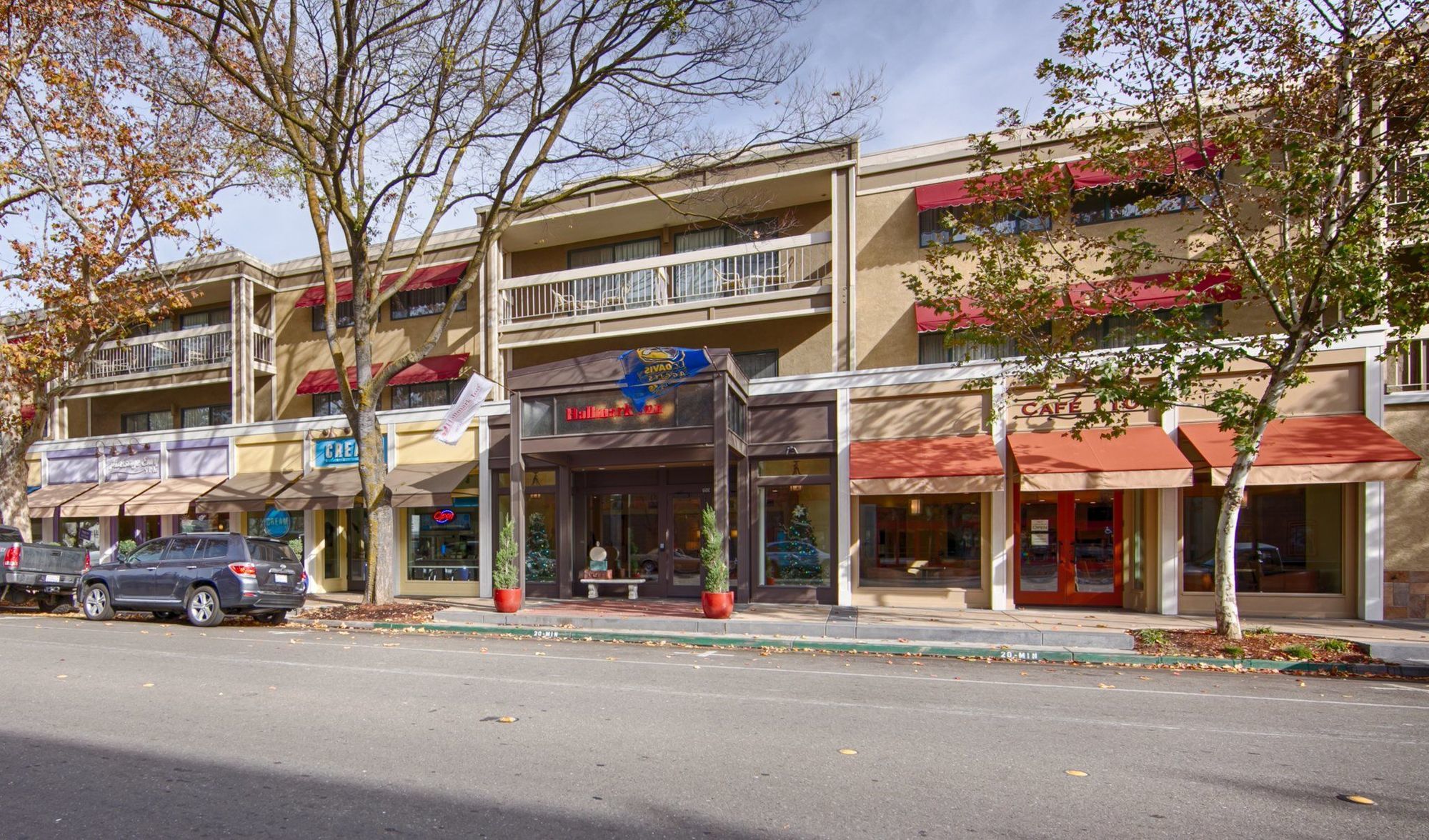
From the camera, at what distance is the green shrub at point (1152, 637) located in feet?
37.2

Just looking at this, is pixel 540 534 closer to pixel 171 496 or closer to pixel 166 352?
pixel 171 496

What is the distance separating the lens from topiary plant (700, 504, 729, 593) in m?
13.8

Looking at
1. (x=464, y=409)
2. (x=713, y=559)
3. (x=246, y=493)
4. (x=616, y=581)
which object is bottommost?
(x=616, y=581)

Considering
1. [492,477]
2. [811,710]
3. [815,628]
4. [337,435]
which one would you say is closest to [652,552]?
[492,477]

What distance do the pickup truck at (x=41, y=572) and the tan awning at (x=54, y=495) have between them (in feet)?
21.3

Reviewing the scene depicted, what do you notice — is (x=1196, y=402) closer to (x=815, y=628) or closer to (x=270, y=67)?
(x=815, y=628)

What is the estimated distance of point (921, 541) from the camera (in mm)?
16031

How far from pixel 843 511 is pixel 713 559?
3.43 meters

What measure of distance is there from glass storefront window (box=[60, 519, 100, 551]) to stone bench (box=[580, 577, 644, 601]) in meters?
16.3

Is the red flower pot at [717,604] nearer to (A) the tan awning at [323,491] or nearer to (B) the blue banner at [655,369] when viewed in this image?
(B) the blue banner at [655,369]

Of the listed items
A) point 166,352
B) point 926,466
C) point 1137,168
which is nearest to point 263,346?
point 166,352

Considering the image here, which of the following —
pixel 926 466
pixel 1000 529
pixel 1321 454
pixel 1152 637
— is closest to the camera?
pixel 1152 637

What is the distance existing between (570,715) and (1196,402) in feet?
40.7

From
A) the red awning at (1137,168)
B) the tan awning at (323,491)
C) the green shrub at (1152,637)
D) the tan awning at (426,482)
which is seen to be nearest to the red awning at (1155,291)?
the red awning at (1137,168)
